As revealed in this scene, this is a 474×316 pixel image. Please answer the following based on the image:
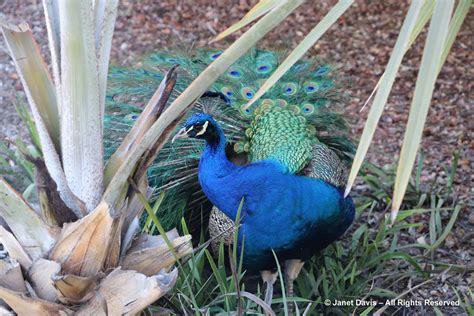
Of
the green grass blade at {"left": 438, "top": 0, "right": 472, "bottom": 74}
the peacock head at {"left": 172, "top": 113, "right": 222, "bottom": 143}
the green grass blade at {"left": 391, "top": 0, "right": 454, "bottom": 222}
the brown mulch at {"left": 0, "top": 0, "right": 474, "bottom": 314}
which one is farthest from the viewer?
the brown mulch at {"left": 0, "top": 0, "right": 474, "bottom": 314}

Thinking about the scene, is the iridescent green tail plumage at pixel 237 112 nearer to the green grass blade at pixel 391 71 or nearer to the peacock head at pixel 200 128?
the peacock head at pixel 200 128

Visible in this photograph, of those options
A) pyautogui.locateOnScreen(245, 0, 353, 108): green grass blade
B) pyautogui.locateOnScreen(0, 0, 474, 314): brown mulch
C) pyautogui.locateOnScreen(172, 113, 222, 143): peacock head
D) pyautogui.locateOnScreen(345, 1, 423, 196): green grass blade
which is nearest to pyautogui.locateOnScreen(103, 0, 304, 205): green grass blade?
pyautogui.locateOnScreen(245, 0, 353, 108): green grass blade

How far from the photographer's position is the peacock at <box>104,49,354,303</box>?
2438mm

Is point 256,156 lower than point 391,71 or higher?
lower

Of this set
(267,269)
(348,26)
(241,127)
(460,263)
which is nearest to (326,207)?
(267,269)

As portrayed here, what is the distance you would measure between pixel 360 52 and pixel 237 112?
7.10 feet

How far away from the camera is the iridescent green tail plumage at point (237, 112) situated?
2793mm

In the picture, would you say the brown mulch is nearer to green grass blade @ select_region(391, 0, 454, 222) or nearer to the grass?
the grass

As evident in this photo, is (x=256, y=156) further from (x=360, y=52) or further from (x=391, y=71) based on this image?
(x=360, y=52)

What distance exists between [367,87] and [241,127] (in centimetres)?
183

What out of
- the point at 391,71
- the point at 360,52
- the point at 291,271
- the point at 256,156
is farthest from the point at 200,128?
the point at 360,52

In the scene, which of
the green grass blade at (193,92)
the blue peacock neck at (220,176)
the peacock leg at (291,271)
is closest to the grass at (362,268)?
the peacock leg at (291,271)

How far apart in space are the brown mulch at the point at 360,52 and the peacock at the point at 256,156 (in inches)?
12.9

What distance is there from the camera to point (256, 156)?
268cm
